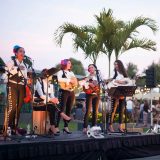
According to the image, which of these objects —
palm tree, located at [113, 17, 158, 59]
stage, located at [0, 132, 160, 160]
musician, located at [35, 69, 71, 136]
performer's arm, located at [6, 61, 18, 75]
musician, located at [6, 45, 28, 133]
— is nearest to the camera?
stage, located at [0, 132, 160, 160]

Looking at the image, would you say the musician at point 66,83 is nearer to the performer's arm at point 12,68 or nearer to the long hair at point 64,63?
the long hair at point 64,63

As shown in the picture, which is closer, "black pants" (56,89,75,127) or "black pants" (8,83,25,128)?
"black pants" (8,83,25,128)

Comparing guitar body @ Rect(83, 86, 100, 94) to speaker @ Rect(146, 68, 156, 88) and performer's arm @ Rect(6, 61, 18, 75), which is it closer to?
performer's arm @ Rect(6, 61, 18, 75)

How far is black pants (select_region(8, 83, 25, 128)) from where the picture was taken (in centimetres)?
720

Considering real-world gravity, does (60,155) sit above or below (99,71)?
below

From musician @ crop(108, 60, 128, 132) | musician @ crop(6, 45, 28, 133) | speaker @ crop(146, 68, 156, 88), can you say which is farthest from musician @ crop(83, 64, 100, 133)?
speaker @ crop(146, 68, 156, 88)

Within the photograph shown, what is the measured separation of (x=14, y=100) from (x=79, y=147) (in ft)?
4.87

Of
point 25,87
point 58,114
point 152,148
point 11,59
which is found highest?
point 11,59

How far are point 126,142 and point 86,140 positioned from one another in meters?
1.21

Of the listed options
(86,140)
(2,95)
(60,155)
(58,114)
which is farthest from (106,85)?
(2,95)

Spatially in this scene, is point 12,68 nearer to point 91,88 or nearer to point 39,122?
point 39,122

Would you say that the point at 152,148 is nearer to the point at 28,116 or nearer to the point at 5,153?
the point at 5,153

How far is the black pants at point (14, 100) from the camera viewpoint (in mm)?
7195

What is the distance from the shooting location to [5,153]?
19.0 ft
